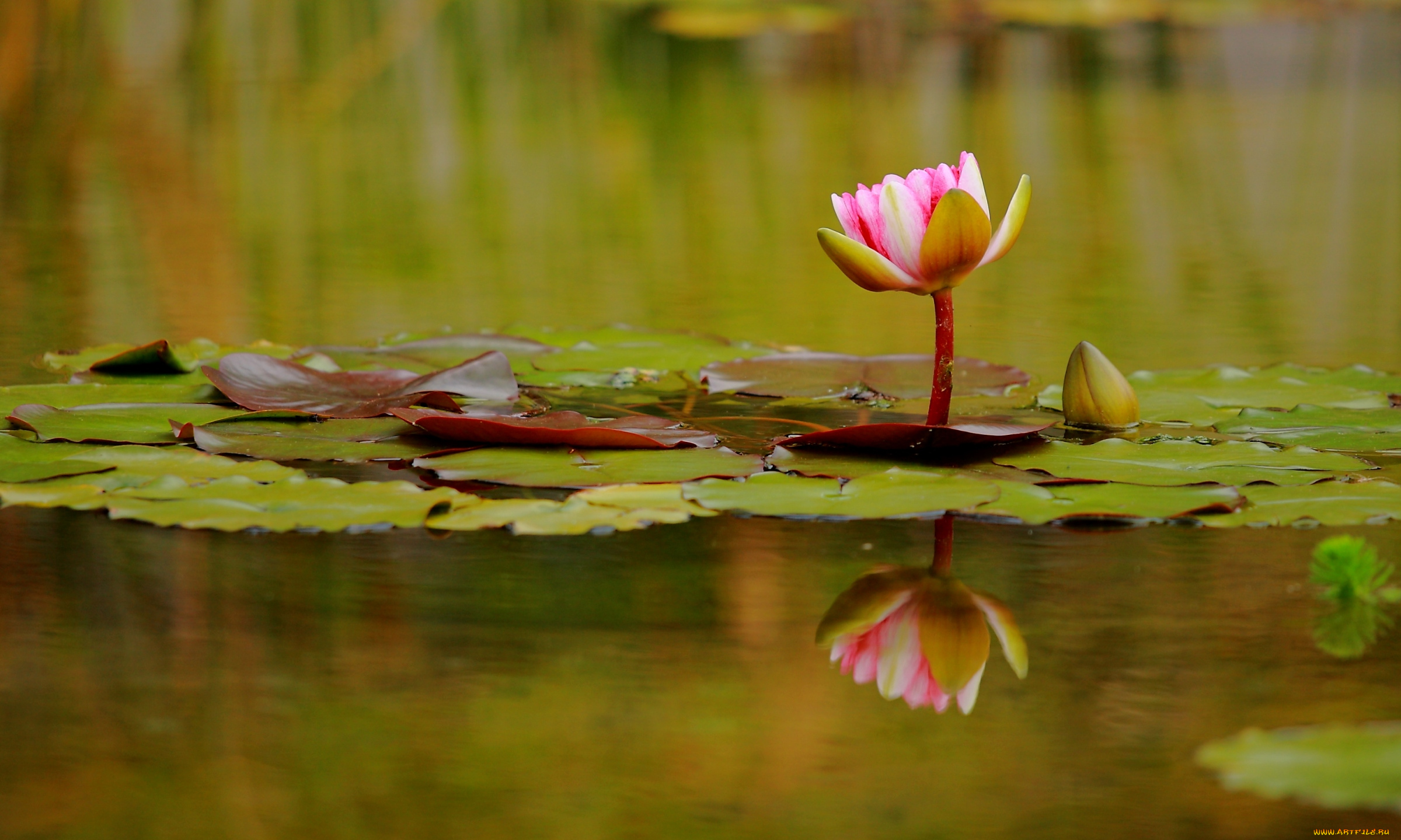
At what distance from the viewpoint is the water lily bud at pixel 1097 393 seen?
1576mm

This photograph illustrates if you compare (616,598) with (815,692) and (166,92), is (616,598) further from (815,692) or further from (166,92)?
(166,92)

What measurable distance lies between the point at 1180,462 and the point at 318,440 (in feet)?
2.91

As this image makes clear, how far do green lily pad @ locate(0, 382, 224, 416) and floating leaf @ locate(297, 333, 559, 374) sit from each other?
0.60 ft

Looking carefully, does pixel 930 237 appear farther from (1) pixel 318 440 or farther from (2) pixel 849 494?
(1) pixel 318 440

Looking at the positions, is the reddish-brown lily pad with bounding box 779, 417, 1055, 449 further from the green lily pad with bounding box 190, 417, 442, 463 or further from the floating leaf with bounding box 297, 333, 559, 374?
the floating leaf with bounding box 297, 333, 559, 374

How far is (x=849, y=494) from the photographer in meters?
1.29

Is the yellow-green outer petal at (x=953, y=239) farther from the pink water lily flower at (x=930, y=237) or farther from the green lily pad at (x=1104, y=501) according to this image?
the green lily pad at (x=1104, y=501)

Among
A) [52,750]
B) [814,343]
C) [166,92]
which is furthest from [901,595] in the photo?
[166,92]

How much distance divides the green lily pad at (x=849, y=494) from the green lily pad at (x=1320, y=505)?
22cm

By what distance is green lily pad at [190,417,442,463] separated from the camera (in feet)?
4.64

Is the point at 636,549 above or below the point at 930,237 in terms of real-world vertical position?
below

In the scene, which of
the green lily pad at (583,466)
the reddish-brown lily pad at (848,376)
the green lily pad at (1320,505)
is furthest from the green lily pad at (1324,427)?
the green lily pad at (583,466)

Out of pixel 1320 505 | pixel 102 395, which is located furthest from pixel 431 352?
pixel 1320 505

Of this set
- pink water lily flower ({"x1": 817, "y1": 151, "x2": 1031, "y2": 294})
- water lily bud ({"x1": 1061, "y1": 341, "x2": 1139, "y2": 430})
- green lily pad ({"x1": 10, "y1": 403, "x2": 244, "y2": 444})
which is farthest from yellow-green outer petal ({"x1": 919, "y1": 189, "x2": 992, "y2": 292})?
green lily pad ({"x1": 10, "y1": 403, "x2": 244, "y2": 444})
